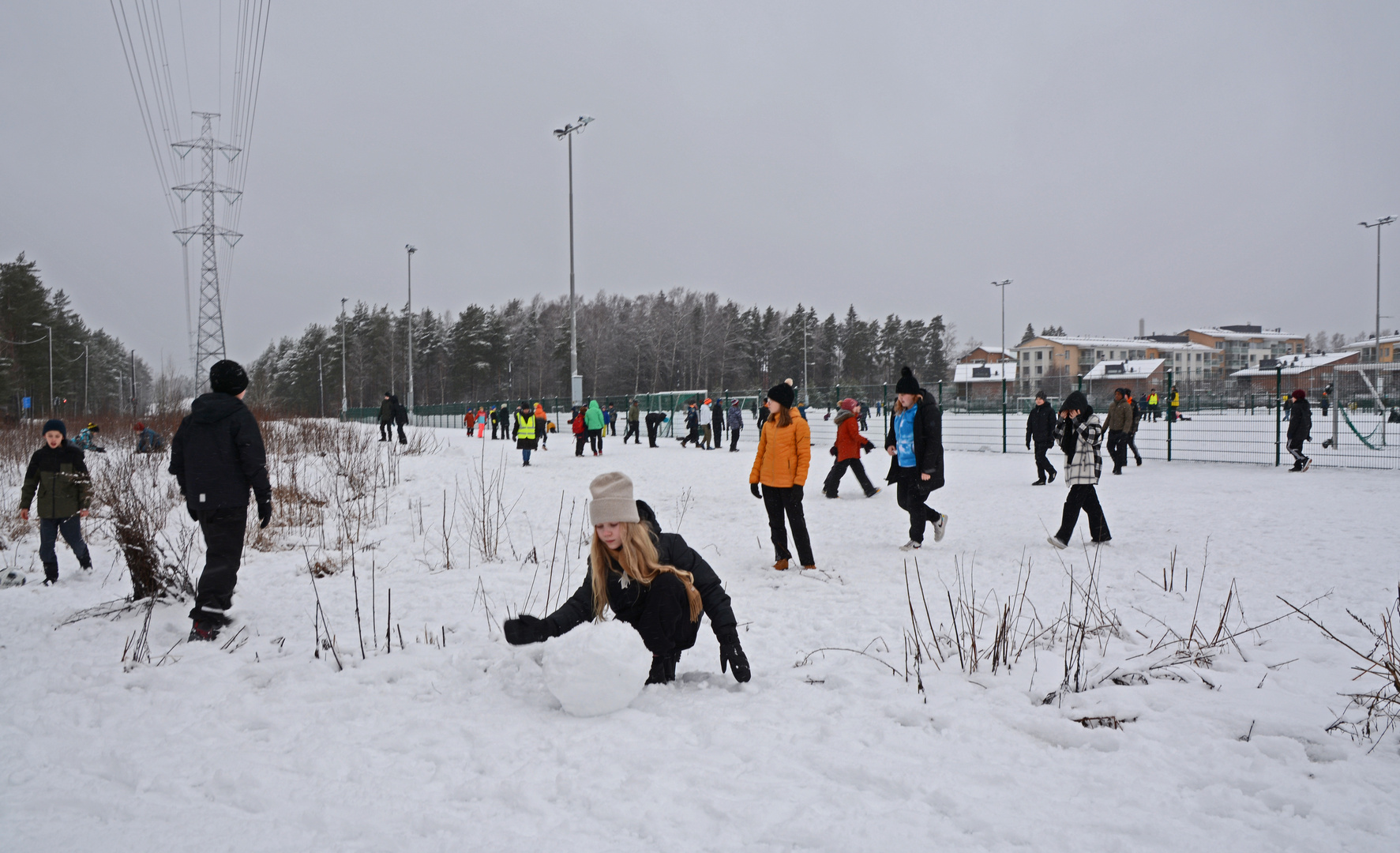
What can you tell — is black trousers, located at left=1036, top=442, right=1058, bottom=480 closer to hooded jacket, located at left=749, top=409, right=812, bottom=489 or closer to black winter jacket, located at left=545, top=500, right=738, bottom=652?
hooded jacket, located at left=749, top=409, right=812, bottom=489

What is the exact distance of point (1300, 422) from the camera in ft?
43.7

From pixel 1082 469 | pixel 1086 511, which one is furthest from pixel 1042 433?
pixel 1082 469

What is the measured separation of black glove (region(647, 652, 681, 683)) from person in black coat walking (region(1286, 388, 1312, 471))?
14.3 metres

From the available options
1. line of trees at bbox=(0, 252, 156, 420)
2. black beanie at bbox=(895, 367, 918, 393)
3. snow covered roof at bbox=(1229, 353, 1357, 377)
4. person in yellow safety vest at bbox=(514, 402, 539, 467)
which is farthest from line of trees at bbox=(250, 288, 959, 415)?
black beanie at bbox=(895, 367, 918, 393)

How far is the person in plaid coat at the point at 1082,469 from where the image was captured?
7.14 metres

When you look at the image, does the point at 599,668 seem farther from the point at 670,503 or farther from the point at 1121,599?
the point at 670,503

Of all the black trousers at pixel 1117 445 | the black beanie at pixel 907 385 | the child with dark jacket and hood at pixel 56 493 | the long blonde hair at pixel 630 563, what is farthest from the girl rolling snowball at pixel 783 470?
the black trousers at pixel 1117 445

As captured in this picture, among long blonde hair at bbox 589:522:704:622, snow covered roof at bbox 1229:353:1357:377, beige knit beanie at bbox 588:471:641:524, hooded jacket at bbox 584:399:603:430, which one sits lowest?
long blonde hair at bbox 589:522:704:622

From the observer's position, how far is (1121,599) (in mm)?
5492

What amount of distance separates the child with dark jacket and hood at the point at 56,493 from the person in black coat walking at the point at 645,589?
18.5 feet

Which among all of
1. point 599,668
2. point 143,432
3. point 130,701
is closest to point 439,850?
point 599,668

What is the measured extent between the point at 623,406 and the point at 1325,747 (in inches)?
1542

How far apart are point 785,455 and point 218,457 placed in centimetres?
431

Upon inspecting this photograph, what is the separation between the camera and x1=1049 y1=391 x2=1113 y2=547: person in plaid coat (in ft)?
Answer: 23.4
